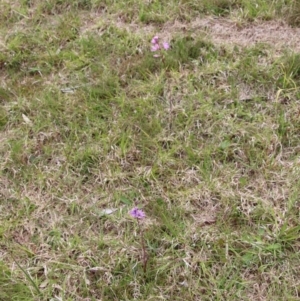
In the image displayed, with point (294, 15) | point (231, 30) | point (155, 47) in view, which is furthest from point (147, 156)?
point (294, 15)

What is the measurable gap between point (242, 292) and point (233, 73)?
4.08 ft

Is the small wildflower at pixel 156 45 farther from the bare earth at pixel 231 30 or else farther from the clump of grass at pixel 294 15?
the clump of grass at pixel 294 15

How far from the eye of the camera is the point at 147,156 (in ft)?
7.47

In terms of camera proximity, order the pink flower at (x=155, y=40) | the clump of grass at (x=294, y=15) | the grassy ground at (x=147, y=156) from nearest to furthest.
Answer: the grassy ground at (x=147, y=156), the pink flower at (x=155, y=40), the clump of grass at (x=294, y=15)

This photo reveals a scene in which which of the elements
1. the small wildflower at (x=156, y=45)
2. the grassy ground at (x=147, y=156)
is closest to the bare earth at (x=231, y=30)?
the grassy ground at (x=147, y=156)

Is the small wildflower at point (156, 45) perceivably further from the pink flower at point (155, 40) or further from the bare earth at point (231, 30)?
the bare earth at point (231, 30)

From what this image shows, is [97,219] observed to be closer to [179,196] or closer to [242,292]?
[179,196]

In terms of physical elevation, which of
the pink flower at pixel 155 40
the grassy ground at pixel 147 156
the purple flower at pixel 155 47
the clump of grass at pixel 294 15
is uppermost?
the clump of grass at pixel 294 15

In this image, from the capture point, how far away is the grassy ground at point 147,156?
1.88 m

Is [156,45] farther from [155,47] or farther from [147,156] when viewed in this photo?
[147,156]

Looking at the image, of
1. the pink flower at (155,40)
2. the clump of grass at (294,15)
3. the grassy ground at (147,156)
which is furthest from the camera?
the clump of grass at (294,15)

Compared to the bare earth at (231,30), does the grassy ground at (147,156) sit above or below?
below

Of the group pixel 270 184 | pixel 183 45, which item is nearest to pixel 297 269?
pixel 270 184

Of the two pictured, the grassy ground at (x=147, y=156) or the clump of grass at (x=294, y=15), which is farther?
the clump of grass at (x=294, y=15)
